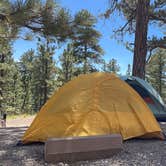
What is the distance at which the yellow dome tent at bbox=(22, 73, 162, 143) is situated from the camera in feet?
16.8

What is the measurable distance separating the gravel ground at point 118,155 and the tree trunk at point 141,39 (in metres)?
5.00

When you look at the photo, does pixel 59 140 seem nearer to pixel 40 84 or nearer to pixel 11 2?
pixel 11 2

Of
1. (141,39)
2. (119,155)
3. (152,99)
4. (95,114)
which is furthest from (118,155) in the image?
(141,39)

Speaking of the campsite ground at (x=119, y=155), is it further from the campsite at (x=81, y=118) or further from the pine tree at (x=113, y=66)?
the pine tree at (x=113, y=66)

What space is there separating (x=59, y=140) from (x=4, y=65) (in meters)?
23.6

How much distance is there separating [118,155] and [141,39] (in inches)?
250

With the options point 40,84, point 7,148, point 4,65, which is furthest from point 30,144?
point 40,84

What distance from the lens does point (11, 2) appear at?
28.1 ft

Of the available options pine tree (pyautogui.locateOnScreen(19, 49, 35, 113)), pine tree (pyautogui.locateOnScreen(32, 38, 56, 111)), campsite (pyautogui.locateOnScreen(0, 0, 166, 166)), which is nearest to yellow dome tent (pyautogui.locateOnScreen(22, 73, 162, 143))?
campsite (pyautogui.locateOnScreen(0, 0, 166, 166))

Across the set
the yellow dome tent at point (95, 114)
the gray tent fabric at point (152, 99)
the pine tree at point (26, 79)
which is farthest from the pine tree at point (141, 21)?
the pine tree at point (26, 79)

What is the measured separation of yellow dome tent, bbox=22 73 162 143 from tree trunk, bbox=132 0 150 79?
4.57 meters

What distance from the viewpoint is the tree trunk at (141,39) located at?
1017 cm

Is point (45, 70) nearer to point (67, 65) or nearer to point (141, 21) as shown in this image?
point (67, 65)

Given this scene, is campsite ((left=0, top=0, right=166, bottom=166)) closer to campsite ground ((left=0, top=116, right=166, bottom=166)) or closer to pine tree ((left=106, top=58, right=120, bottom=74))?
campsite ground ((left=0, top=116, right=166, bottom=166))
